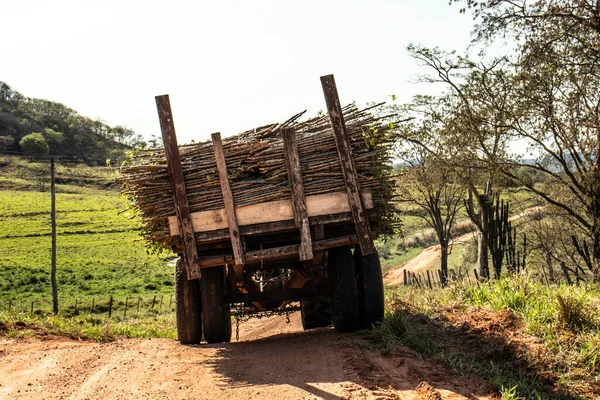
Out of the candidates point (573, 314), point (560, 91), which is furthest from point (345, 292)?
point (560, 91)

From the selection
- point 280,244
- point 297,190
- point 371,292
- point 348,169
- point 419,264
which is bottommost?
point 419,264

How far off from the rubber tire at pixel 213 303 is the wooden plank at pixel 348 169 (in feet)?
6.64

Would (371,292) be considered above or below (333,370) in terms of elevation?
above

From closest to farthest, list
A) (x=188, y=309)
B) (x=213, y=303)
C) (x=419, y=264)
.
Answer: (x=213, y=303)
(x=188, y=309)
(x=419, y=264)

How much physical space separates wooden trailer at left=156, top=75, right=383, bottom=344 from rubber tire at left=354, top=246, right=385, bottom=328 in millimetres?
13

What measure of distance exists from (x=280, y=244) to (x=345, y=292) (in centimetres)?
104

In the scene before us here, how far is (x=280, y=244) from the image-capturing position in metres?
7.73

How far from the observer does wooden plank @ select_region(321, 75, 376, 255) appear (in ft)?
23.0

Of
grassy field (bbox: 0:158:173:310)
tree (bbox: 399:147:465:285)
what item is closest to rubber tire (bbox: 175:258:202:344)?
grassy field (bbox: 0:158:173:310)

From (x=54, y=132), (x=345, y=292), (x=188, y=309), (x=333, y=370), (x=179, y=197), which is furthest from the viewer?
(x=54, y=132)

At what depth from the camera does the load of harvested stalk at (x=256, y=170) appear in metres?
7.02

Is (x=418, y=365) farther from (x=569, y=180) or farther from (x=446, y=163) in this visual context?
(x=446, y=163)

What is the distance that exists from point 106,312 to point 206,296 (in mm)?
16976

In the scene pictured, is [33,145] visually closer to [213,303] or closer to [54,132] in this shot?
[54,132]
